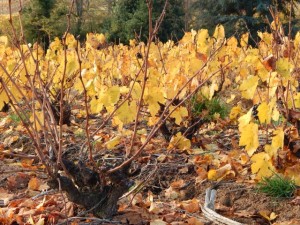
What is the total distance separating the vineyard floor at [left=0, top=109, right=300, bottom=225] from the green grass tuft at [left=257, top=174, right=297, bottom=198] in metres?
0.04

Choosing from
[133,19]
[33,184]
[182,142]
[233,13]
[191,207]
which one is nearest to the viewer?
[191,207]

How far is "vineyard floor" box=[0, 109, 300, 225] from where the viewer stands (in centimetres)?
219

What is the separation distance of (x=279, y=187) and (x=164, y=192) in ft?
2.51

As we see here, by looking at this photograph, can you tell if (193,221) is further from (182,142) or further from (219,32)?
(219,32)

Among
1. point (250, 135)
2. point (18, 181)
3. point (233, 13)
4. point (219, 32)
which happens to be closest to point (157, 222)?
point (250, 135)

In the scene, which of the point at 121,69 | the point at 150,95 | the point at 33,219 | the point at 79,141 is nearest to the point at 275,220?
the point at 150,95

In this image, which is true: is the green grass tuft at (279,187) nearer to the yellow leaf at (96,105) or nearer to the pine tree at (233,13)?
the yellow leaf at (96,105)

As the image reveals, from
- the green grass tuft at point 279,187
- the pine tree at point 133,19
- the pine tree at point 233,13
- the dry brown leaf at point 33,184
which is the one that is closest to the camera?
the green grass tuft at point 279,187

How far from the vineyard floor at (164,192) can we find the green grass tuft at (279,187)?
36 millimetres

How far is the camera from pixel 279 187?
8.39 feet

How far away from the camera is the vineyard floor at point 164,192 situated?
7.19 feet

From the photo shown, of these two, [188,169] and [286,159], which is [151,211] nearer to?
[286,159]

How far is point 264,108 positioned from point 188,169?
1.25m

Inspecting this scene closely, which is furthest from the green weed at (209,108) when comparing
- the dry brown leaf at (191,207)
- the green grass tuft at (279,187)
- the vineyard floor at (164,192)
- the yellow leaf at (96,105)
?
the yellow leaf at (96,105)
